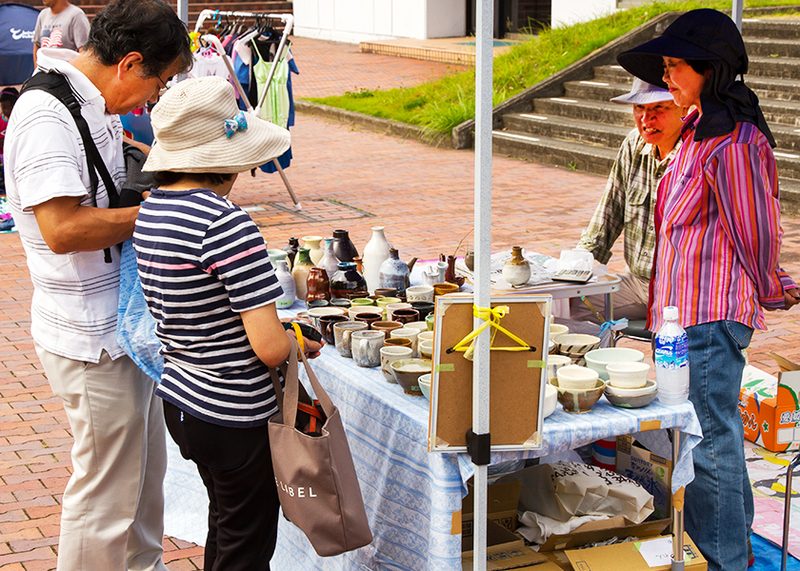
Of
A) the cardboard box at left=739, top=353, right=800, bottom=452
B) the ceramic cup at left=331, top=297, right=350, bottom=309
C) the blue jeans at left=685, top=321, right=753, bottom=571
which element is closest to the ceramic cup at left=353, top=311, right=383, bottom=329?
the ceramic cup at left=331, top=297, right=350, bottom=309

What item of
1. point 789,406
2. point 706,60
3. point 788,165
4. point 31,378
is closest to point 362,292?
point 706,60

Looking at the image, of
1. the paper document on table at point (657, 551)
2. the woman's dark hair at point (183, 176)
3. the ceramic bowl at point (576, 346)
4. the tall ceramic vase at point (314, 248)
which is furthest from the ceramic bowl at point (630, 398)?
the tall ceramic vase at point (314, 248)

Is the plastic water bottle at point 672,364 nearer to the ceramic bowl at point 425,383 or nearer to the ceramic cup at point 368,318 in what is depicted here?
the ceramic bowl at point 425,383

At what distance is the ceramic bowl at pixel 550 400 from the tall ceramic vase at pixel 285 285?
1402mm

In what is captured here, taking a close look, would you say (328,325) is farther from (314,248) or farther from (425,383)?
(314,248)

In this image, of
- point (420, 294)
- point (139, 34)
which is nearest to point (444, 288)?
point (420, 294)

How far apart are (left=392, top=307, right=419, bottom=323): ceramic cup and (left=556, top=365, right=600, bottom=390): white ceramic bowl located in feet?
2.32

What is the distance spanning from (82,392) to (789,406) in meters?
2.68

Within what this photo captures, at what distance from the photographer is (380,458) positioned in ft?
9.00

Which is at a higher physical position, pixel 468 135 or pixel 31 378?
pixel 468 135

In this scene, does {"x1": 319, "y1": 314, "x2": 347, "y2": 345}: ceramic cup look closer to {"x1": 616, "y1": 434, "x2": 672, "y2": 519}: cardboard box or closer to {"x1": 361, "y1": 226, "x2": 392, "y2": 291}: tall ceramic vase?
{"x1": 361, "y1": 226, "x2": 392, "y2": 291}: tall ceramic vase

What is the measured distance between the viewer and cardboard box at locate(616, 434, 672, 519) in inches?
116

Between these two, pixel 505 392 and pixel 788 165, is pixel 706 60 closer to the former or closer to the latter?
pixel 505 392

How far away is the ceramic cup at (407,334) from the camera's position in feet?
9.39
